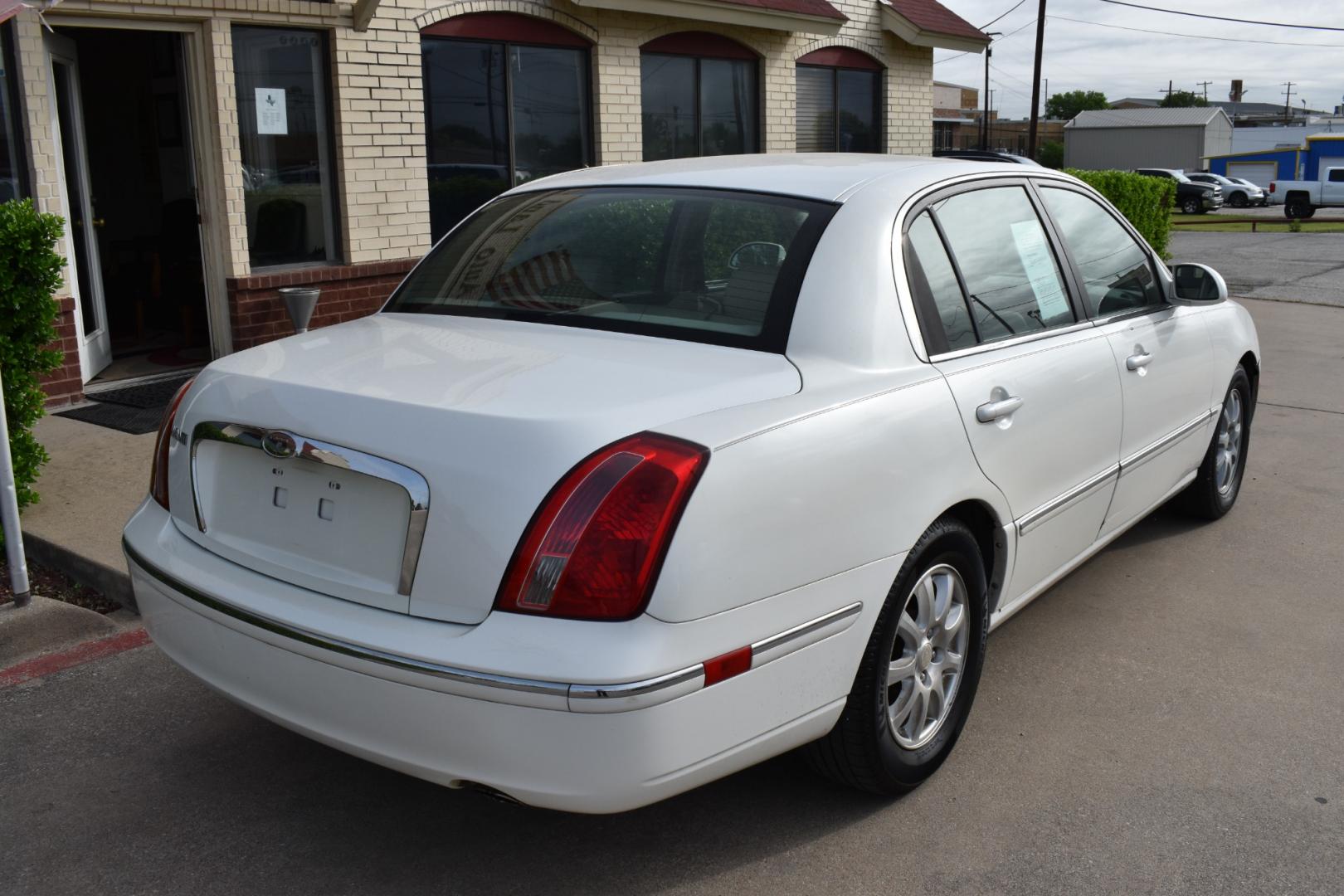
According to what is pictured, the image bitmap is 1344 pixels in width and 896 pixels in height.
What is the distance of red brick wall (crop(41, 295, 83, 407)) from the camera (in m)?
7.86

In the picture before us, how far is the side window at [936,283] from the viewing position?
3.44 metres

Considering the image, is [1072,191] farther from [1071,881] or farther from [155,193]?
[155,193]

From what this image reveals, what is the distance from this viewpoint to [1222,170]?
57281 millimetres

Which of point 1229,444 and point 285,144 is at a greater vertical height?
point 285,144

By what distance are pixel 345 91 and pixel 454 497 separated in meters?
7.69

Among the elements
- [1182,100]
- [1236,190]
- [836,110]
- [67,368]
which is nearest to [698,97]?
[836,110]

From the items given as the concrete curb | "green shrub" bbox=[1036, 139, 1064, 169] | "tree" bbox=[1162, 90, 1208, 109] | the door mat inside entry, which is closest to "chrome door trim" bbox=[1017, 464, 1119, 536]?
the concrete curb

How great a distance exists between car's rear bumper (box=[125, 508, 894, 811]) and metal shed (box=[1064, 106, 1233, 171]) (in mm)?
71020

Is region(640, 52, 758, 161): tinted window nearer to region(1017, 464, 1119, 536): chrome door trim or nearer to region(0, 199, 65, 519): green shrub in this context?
region(0, 199, 65, 519): green shrub

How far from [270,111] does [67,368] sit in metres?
2.42

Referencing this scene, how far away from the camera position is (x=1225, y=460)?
584cm

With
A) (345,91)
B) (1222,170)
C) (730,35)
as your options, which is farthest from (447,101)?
(1222,170)

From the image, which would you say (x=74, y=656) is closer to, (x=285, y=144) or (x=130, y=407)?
(x=130, y=407)

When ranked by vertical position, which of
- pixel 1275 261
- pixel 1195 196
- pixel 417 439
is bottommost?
pixel 1275 261
